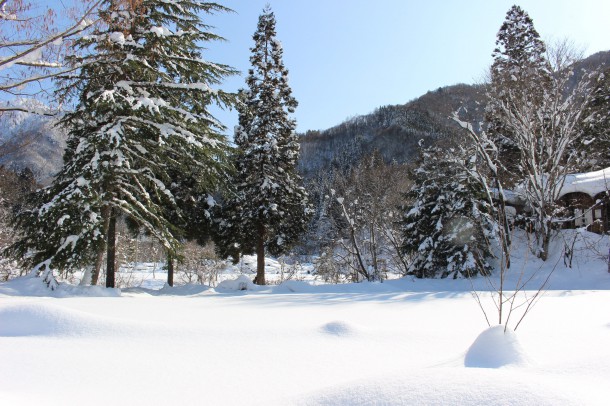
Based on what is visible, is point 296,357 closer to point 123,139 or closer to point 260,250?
point 123,139

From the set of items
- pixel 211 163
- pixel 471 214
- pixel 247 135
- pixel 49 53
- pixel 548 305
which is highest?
pixel 247 135

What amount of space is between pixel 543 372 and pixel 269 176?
15.7 m

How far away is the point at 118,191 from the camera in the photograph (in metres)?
10.9

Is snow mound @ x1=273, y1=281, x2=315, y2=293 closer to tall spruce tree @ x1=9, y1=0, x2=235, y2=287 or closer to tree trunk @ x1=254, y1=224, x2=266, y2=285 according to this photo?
tall spruce tree @ x1=9, y1=0, x2=235, y2=287

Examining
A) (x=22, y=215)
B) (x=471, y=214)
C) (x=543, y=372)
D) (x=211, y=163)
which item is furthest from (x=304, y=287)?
(x=543, y=372)

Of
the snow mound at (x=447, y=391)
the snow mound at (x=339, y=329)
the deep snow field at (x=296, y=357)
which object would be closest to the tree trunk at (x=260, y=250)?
the deep snow field at (x=296, y=357)

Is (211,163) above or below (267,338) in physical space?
above

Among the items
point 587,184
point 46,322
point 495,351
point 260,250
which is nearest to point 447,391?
point 495,351

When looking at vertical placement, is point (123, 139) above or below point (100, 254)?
above

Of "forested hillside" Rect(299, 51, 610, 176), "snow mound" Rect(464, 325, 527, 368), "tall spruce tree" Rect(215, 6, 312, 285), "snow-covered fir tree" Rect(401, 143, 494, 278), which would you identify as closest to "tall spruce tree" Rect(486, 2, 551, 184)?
"snow-covered fir tree" Rect(401, 143, 494, 278)

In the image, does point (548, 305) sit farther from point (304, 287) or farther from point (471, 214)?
point (471, 214)

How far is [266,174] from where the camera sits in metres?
18.1

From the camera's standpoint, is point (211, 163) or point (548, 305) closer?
point (548, 305)

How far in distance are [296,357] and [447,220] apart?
1237 cm
